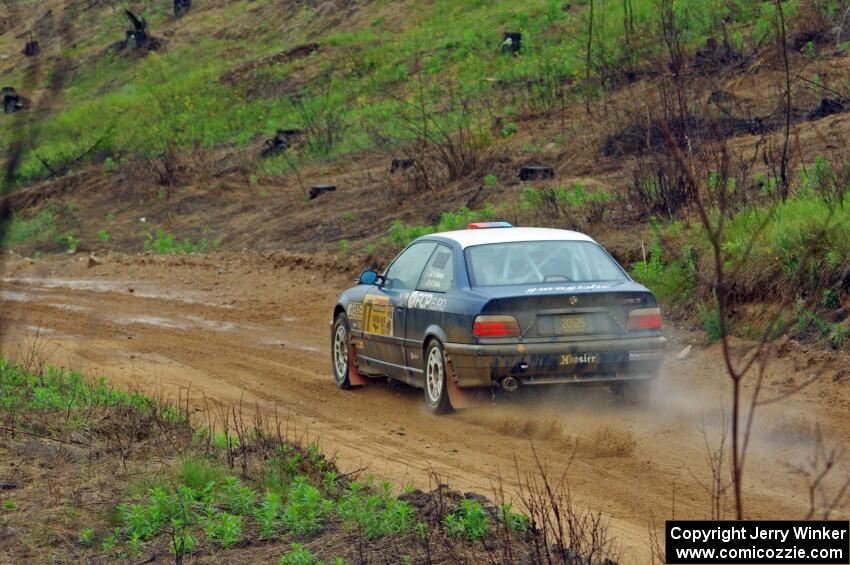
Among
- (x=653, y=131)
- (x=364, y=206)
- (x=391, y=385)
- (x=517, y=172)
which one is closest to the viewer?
(x=391, y=385)

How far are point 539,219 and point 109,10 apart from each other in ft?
40.8

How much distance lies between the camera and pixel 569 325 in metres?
9.30

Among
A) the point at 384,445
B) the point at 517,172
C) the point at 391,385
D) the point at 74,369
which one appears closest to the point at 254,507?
the point at 384,445

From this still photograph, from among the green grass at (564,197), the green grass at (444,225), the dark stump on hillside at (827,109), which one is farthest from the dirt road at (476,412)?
the dark stump on hillside at (827,109)

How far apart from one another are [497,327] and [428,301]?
106cm

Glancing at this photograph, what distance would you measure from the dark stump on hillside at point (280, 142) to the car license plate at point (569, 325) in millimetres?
22456

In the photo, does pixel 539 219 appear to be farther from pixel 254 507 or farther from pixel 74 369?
pixel 254 507

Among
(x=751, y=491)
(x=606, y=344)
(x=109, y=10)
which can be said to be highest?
(x=109, y=10)

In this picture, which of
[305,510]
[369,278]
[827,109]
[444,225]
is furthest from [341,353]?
[827,109]

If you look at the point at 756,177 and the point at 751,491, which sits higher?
the point at 756,177

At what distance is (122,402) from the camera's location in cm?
931

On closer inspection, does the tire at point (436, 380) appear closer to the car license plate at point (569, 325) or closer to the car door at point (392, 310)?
the car door at point (392, 310)

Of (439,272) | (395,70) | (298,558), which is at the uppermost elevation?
(395,70)

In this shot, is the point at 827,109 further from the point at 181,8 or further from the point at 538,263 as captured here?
the point at 181,8
